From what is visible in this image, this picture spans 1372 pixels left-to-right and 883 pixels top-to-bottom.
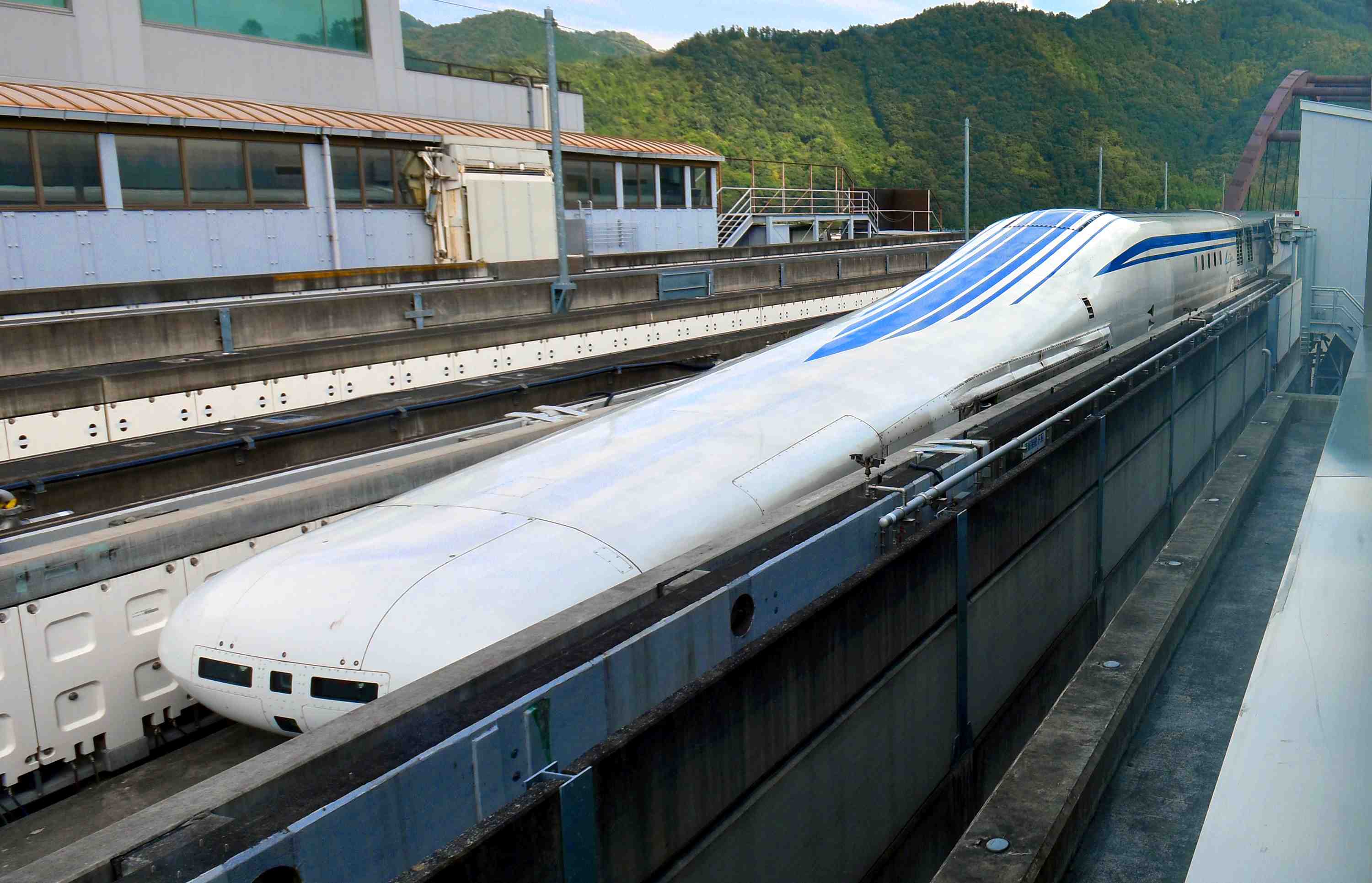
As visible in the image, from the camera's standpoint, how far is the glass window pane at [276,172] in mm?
23328

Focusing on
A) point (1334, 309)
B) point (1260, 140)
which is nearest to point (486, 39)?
point (1260, 140)

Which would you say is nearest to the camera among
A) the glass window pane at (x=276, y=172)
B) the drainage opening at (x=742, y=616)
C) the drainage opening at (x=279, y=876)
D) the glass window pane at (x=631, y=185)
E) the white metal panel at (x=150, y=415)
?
the drainage opening at (x=279, y=876)

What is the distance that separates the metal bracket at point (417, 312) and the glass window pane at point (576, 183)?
17312 millimetres

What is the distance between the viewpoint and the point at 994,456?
28.9 ft

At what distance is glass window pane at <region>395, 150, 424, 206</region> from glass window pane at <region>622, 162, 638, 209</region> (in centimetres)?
989

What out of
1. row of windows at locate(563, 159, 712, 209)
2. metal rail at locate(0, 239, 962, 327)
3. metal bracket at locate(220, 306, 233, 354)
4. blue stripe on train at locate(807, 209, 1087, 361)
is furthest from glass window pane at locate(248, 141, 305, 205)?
blue stripe on train at locate(807, 209, 1087, 361)

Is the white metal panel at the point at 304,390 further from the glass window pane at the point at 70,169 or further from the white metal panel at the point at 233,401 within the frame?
the glass window pane at the point at 70,169

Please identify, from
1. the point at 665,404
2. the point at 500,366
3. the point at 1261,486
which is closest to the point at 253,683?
the point at 665,404

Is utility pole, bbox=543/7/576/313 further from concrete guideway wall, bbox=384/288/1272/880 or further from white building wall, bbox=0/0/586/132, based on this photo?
white building wall, bbox=0/0/586/132

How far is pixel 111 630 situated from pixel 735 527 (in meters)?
4.55

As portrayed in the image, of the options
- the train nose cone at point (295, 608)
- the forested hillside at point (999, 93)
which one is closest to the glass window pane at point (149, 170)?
the train nose cone at point (295, 608)

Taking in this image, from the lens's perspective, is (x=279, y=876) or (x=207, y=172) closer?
(x=279, y=876)

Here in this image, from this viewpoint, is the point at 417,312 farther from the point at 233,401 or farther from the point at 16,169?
the point at 16,169

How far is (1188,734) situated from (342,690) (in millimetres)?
9418
